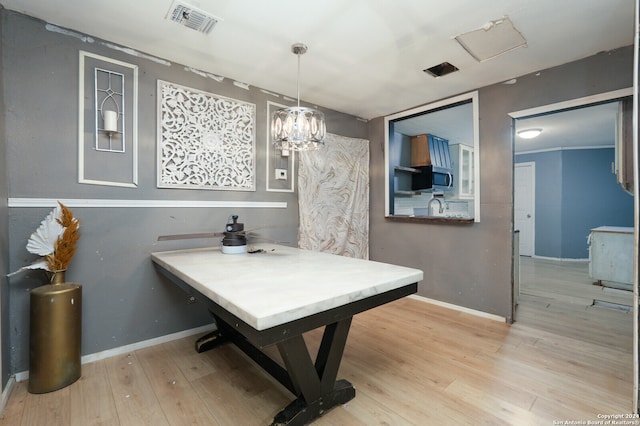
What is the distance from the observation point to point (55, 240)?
1854mm

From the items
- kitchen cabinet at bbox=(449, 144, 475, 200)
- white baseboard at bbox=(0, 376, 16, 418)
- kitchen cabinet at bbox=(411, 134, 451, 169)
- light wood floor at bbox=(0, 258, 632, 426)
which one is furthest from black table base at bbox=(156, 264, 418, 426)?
kitchen cabinet at bbox=(449, 144, 475, 200)

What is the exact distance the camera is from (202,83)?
104 inches

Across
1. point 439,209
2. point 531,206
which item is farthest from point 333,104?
point 531,206

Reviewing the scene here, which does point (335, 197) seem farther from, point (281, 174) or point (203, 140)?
point (203, 140)

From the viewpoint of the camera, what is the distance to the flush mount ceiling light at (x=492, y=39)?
201cm

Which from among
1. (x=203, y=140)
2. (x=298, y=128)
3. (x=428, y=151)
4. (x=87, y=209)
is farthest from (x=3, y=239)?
(x=428, y=151)

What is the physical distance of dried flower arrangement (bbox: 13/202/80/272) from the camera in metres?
1.83

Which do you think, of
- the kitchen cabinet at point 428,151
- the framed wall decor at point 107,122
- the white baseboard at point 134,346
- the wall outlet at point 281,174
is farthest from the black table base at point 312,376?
the kitchen cabinet at point 428,151

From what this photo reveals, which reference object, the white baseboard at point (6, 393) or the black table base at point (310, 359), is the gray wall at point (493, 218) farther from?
the white baseboard at point (6, 393)

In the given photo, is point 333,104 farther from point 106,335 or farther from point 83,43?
point 106,335

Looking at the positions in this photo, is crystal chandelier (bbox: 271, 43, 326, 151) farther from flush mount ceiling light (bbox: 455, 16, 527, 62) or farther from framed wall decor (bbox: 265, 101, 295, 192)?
flush mount ceiling light (bbox: 455, 16, 527, 62)

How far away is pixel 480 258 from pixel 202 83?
321 cm

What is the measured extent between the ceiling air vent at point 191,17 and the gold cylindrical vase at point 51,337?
1.86 m

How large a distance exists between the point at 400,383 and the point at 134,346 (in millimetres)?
2029
